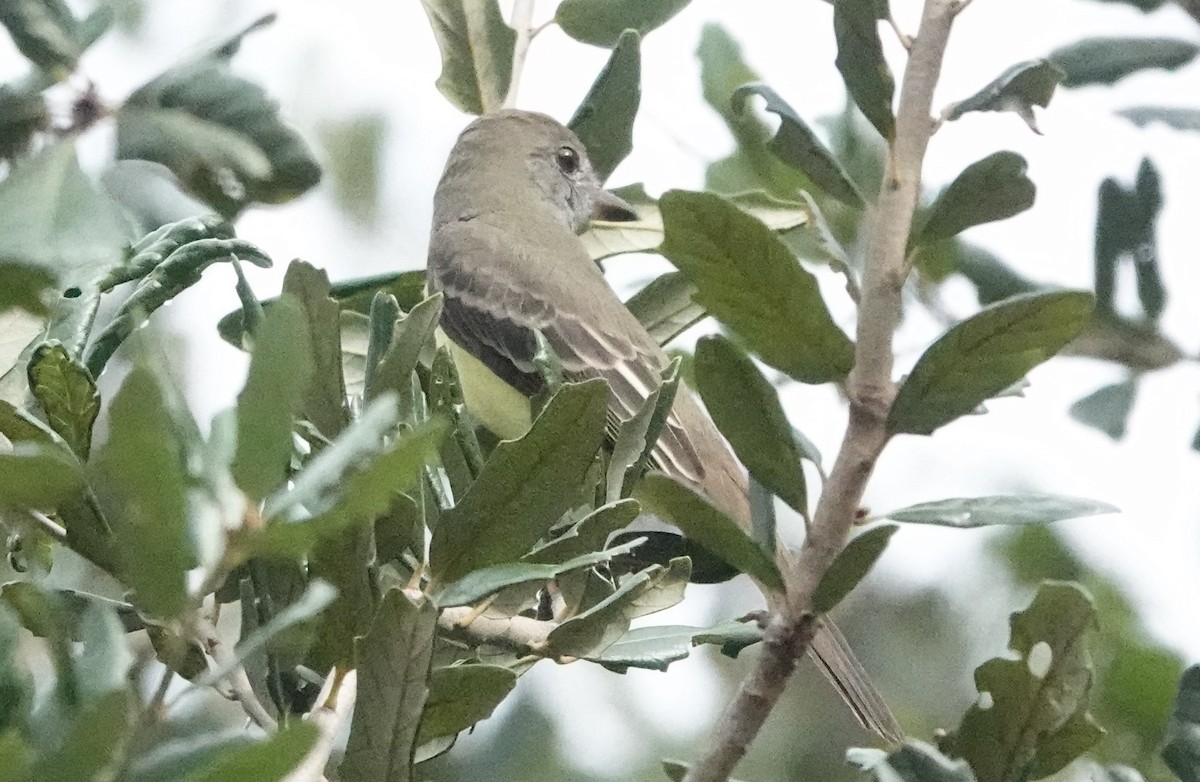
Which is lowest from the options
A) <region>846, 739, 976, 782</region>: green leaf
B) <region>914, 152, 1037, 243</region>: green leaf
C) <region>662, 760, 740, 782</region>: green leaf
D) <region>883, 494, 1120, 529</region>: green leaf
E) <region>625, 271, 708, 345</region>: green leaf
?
<region>662, 760, 740, 782</region>: green leaf

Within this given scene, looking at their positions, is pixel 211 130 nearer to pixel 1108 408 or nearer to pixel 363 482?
pixel 363 482

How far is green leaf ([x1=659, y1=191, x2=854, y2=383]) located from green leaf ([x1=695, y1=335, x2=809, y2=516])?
0.03m

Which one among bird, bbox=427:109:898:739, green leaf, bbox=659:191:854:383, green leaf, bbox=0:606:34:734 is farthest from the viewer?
bird, bbox=427:109:898:739

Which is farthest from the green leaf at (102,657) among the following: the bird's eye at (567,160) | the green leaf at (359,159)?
the green leaf at (359,159)

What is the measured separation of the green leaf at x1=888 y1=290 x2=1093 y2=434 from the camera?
997 mm

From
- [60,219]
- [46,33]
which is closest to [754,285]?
[60,219]

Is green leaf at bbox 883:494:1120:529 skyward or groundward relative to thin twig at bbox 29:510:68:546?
groundward

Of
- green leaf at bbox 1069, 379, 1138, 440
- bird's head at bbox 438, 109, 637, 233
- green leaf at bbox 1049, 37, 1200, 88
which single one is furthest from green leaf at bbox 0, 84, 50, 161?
bird's head at bbox 438, 109, 637, 233

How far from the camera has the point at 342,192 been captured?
4.41 metres

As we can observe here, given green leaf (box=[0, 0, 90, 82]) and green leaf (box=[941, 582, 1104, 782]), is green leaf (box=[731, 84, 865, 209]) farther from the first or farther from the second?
green leaf (box=[0, 0, 90, 82])

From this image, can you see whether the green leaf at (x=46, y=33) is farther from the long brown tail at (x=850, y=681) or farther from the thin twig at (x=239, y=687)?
the long brown tail at (x=850, y=681)

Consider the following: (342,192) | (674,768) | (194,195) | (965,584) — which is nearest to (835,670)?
(674,768)

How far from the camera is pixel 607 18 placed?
193 centimetres

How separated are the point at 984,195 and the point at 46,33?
39.4 inches
